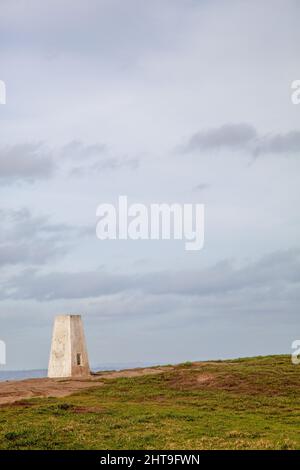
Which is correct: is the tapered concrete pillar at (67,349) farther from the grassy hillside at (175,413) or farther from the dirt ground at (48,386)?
the grassy hillside at (175,413)

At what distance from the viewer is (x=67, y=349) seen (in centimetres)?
4506

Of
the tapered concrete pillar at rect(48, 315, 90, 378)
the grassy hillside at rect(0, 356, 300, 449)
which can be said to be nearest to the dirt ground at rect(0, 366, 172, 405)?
the grassy hillside at rect(0, 356, 300, 449)

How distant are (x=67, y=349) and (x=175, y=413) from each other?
17.5 metres

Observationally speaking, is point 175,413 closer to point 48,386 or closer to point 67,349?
point 48,386

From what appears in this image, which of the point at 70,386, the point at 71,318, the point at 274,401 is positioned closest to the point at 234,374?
the point at 274,401

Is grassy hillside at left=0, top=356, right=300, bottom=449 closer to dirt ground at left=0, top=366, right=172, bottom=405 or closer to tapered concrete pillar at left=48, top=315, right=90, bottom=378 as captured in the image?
dirt ground at left=0, top=366, right=172, bottom=405

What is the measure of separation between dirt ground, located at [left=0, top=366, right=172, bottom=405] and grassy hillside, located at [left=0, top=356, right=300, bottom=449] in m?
1.16

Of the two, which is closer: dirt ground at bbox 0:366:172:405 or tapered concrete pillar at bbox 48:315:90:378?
dirt ground at bbox 0:366:172:405

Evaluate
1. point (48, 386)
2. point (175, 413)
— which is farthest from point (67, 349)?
point (175, 413)

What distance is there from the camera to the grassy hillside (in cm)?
2286

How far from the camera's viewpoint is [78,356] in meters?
45.9

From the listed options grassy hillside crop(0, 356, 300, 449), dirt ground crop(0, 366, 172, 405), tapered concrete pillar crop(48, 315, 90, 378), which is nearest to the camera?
grassy hillside crop(0, 356, 300, 449)

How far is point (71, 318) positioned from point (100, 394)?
974 centimetres

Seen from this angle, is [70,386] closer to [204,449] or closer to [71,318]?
[71,318]
